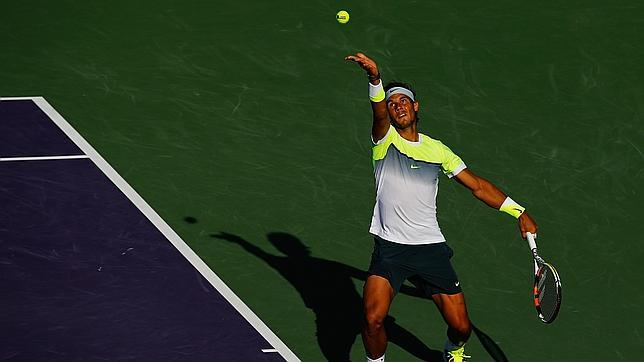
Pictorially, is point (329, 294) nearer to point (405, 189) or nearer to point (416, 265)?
point (416, 265)

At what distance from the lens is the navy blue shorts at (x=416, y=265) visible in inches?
528

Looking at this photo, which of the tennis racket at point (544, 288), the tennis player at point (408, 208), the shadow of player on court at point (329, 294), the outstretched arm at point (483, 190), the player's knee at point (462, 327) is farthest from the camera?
the shadow of player on court at point (329, 294)

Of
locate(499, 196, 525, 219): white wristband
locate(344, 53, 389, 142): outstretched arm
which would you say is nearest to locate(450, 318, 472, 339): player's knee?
locate(499, 196, 525, 219): white wristband

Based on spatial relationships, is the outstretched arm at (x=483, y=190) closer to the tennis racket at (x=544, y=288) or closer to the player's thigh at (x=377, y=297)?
the tennis racket at (x=544, y=288)

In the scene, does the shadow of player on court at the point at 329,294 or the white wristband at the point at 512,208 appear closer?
the white wristband at the point at 512,208

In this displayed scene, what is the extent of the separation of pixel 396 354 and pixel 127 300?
2716mm

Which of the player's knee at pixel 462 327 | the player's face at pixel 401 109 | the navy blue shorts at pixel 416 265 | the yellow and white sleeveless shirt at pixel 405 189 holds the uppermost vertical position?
the player's face at pixel 401 109

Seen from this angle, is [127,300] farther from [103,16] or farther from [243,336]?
[103,16]

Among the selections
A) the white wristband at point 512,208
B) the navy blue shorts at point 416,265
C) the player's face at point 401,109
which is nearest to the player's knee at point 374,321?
the navy blue shorts at point 416,265

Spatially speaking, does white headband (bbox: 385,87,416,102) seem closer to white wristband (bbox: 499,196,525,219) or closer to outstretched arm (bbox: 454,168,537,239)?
outstretched arm (bbox: 454,168,537,239)

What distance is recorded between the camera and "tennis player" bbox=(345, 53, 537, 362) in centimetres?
Result: 1342

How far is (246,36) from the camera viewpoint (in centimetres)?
2123

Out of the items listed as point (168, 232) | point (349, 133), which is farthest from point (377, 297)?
point (349, 133)

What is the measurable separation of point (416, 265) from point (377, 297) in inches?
20.5
